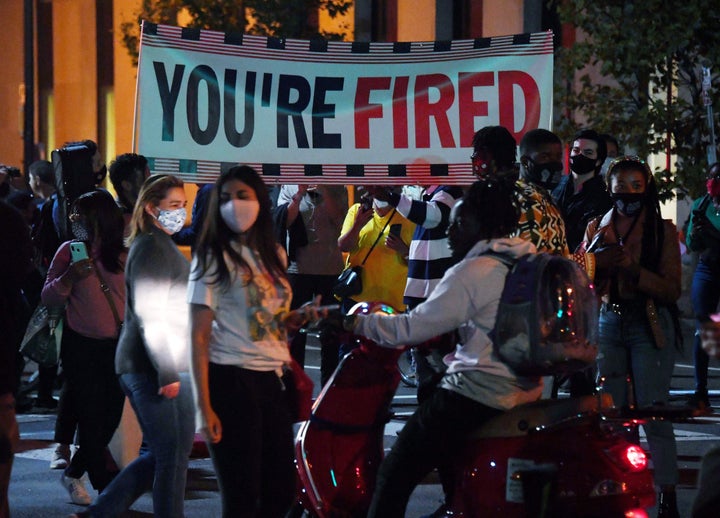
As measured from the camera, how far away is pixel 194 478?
28.0 ft

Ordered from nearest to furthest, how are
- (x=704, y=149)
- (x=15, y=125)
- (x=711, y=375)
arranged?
(x=711, y=375)
(x=704, y=149)
(x=15, y=125)

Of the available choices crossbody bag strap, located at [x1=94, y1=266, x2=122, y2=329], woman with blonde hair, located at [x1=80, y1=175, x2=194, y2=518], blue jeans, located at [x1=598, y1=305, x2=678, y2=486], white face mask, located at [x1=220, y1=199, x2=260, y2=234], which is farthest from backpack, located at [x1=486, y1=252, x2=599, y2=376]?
crossbody bag strap, located at [x1=94, y1=266, x2=122, y2=329]

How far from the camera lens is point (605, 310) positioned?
7.36 meters

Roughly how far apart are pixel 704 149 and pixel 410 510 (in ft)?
34.5

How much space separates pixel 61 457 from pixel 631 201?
12.7 feet

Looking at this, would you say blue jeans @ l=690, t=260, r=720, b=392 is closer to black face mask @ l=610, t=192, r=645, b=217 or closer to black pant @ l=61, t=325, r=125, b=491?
black face mask @ l=610, t=192, r=645, b=217

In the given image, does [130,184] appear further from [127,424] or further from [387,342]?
[387,342]

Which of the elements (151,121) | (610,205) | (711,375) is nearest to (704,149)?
(711,375)

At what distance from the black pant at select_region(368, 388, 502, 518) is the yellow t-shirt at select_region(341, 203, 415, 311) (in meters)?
4.92

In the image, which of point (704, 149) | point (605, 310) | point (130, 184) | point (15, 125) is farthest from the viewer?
point (15, 125)

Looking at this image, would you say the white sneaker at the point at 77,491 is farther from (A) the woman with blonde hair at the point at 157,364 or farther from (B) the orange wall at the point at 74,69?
(B) the orange wall at the point at 74,69

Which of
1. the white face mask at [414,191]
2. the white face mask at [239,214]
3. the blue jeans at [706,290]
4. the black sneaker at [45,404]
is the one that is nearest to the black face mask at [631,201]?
the white face mask at [239,214]

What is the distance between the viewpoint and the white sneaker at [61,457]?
28.7ft

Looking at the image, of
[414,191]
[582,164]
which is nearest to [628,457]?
[582,164]
